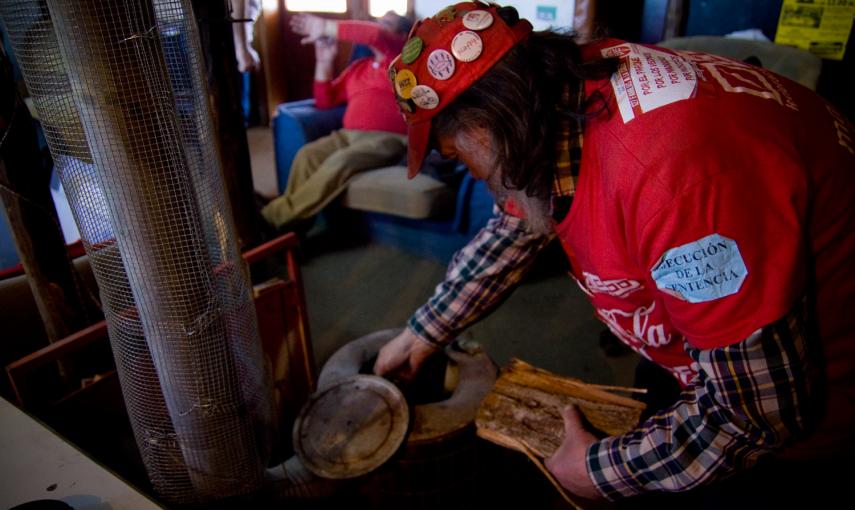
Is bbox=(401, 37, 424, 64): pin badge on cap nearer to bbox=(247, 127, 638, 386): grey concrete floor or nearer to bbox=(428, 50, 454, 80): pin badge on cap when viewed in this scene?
bbox=(428, 50, 454, 80): pin badge on cap

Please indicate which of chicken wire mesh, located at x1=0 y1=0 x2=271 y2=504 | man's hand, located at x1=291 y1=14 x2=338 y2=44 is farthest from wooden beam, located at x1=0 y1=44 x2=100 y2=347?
man's hand, located at x1=291 y1=14 x2=338 y2=44

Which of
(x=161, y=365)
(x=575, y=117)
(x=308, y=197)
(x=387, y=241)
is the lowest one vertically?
(x=387, y=241)

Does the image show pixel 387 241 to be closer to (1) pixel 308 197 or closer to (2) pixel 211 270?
(1) pixel 308 197

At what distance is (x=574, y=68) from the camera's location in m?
0.87

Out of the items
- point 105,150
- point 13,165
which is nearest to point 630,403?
point 105,150

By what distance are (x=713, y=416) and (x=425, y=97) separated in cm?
67

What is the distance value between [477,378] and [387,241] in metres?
2.14

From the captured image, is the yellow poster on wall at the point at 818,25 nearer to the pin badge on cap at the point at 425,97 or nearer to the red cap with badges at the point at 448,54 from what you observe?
the red cap with badges at the point at 448,54

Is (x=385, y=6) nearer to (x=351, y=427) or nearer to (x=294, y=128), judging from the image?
(x=294, y=128)

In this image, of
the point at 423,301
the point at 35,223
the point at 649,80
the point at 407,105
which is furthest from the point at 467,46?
the point at 423,301

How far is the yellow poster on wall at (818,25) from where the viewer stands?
287 centimetres

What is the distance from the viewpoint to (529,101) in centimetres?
86

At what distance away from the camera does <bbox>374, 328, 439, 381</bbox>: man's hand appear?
137 cm

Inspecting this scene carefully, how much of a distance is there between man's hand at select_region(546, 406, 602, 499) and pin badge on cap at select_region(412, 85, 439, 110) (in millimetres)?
703
